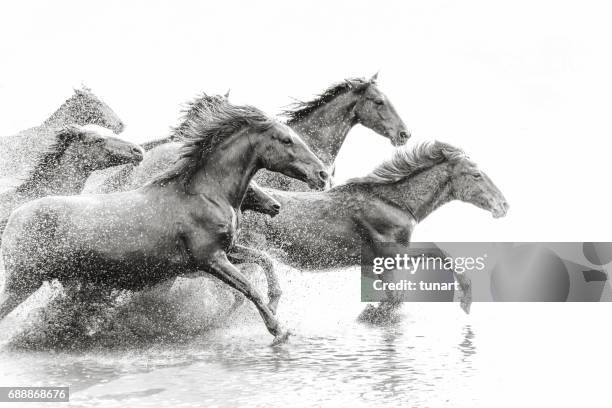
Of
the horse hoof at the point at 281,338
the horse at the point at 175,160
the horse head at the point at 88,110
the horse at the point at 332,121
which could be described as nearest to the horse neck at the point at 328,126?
the horse at the point at 332,121

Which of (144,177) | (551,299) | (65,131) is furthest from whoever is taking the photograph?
(551,299)

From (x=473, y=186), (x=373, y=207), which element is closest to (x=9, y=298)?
(x=373, y=207)

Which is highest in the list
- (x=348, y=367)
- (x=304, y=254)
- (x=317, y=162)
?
(x=317, y=162)

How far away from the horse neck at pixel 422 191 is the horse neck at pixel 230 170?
213cm

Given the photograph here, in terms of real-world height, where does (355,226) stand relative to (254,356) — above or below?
above

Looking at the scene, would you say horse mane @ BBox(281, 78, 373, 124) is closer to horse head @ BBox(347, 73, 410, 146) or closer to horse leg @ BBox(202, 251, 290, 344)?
horse head @ BBox(347, 73, 410, 146)

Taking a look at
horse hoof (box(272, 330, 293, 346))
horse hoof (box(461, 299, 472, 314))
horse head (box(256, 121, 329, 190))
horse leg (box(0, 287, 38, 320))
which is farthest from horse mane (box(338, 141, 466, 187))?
horse leg (box(0, 287, 38, 320))

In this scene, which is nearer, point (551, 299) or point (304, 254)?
point (304, 254)

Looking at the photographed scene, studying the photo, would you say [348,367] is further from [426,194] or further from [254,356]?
[426,194]

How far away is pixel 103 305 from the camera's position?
7.26 meters

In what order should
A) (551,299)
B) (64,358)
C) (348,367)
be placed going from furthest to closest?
1. (551,299)
2. (64,358)
3. (348,367)

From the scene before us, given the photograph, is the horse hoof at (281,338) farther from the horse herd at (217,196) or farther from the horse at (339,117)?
the horse at (339,117)

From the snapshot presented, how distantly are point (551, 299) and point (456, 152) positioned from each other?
6.21ft

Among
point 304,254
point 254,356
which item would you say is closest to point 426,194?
point 304,254
